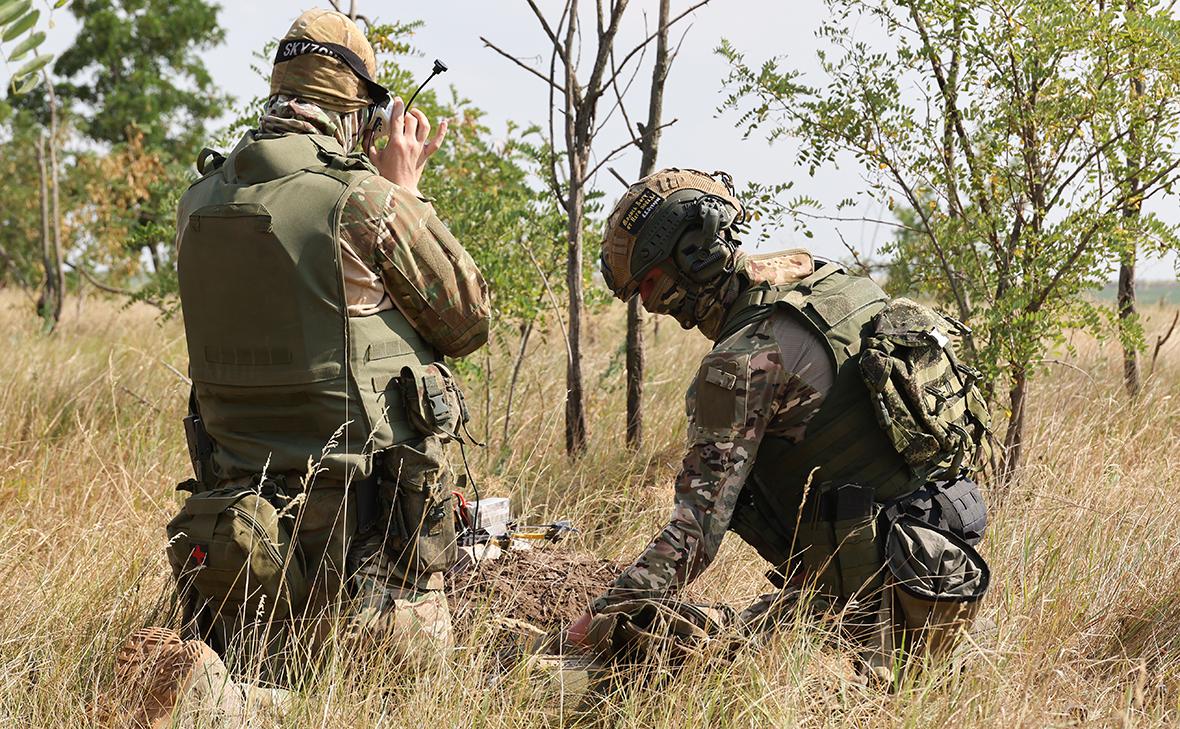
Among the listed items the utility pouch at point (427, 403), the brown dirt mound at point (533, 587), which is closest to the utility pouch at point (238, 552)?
the utility pouch at point (427, 403)

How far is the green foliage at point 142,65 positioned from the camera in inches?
882

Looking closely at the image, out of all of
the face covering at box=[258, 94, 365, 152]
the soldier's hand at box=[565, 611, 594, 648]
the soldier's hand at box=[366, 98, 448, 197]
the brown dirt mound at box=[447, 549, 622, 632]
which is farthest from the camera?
the brown dirt mound at box=[447, 549, 622, 632]

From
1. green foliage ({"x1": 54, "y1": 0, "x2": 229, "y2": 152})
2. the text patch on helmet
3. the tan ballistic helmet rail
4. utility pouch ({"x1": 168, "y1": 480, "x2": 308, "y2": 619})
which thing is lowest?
utility pouch ({"x1": 168, "y1": 480, "x2": 308, "y2": 619})

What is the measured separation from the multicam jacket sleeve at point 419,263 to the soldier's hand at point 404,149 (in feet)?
0.60

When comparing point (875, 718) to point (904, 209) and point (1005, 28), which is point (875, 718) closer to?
point (1005, 28)

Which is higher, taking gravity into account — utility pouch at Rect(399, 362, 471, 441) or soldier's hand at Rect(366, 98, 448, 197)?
soldier's hand at Rect(366, 98, 448, 197)

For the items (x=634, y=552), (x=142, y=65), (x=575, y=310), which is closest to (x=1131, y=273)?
(x=575, y=310)

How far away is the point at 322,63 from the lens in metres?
3.09

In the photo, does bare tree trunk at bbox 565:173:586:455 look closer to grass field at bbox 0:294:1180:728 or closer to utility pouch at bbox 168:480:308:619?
grass field at bbox 0:294:1180:728

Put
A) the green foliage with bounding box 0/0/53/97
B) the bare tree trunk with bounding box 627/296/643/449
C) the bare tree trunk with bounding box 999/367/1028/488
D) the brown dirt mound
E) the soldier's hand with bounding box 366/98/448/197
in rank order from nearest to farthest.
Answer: the green foliage with bounding box 0/0/53/97 → the soldier's hand with bounding box 366/98/448/197 → the brown dirt mound → the bare tree trunk with bounding box 999/367/1028/488 → the bare tree trunk with bounding box 627/296/643/449

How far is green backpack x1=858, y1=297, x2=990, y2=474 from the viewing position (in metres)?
2.64

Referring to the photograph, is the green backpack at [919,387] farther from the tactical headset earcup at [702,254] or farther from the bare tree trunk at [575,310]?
the bare tree trunk at [575,310]

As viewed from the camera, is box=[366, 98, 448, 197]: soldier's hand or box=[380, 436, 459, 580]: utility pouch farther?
box=[366, 98, 448, 197]: soldier's hand

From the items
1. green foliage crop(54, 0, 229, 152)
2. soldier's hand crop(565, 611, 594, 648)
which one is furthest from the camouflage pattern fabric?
green foliage crop(54, 0, 229, 152)
